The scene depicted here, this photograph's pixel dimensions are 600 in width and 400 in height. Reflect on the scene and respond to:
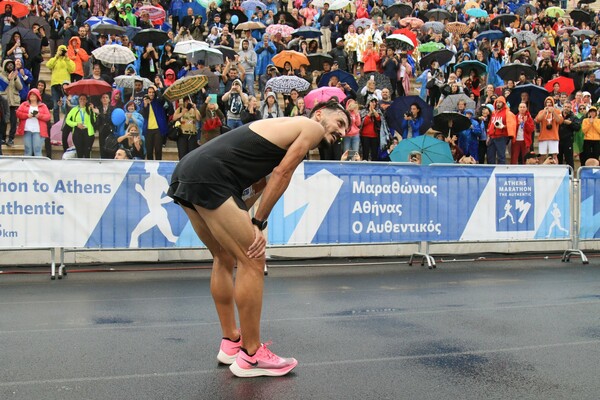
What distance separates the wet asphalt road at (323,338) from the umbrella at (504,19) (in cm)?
1733

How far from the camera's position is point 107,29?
19.2 metres

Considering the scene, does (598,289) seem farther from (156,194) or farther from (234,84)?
(234,84)

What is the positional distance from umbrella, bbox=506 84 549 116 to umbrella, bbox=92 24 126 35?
912 centimetres

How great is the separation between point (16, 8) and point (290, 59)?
6.59 meters

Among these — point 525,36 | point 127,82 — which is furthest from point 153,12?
point 525,36

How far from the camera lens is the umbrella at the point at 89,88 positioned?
15891 millimetres

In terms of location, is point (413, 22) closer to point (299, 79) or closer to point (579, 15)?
point (299, 79)

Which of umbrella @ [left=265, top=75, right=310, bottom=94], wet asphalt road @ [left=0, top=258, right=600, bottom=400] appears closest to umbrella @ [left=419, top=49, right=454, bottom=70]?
umbrella @ [left=265, top=75, right=310, bottom=94]

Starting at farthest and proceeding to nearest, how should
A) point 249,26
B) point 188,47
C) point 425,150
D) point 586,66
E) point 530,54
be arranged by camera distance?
point 530,54
point 586,66
point 249,26
point 188,47
point 425,150

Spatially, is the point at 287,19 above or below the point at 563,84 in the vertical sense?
above

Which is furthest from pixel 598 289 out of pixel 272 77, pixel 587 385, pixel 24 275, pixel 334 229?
pixel 272 77

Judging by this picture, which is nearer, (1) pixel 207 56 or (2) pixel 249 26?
(1) pixel 207 56

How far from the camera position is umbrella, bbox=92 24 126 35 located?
19062 mm

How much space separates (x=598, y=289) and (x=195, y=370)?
5682 mm
